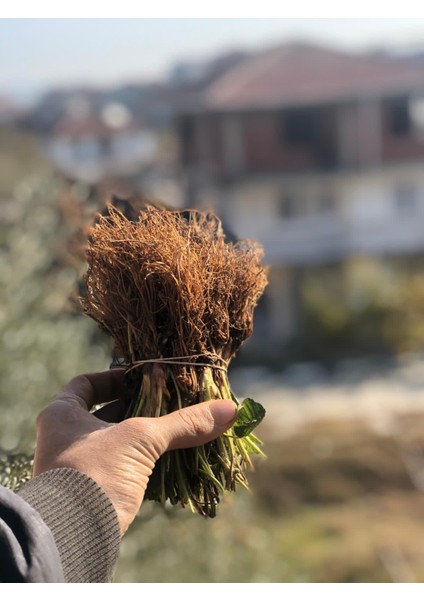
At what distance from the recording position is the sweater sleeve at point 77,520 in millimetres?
735

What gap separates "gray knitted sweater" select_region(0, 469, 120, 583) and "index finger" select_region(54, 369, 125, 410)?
111mm

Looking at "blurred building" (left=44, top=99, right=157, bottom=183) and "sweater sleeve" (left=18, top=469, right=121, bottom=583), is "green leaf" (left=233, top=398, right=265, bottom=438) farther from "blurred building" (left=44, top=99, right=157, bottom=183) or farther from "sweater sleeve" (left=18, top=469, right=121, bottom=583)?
"blurred building" (left=44, top=99, right=157, bottom=183)

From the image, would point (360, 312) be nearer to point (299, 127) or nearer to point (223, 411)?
point (299, 127)

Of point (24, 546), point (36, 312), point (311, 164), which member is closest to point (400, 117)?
point (311, 164)

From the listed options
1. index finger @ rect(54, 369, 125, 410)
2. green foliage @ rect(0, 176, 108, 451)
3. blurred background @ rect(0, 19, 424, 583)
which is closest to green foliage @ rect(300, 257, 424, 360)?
blurred background @ rect(0, 19, 424, 583)

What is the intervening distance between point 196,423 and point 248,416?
85 millimetres

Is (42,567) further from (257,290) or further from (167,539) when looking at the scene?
(167,539)

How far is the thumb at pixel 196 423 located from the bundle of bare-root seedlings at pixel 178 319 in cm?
3

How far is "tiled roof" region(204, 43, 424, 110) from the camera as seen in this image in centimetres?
1456

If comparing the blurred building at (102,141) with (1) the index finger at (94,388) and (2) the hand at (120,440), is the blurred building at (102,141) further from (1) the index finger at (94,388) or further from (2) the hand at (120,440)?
(2) the hand at (120,440)

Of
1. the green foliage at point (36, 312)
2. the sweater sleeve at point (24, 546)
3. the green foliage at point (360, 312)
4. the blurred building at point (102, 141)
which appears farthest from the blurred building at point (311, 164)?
the sweater sleeve at point (24, 546)

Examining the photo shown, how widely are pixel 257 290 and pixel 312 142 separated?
557 inches

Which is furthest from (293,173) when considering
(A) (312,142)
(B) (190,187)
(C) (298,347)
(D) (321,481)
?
(D) (321,481)

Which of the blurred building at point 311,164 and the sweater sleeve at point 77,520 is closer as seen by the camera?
the sweater sleeve at point 77,520
